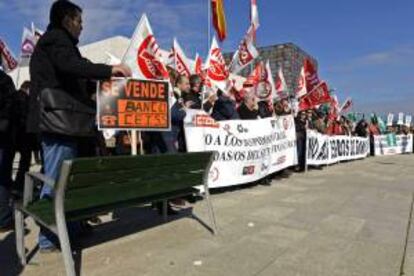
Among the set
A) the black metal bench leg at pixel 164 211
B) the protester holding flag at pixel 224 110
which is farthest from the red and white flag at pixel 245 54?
the black metal bench leg at pixel 164 211

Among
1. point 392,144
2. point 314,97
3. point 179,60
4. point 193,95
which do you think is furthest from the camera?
point 392,144

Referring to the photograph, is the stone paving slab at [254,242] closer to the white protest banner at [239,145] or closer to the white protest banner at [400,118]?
the white protest banner at [239,145]

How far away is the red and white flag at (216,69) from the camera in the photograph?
1166 centimetres

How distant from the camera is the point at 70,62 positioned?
4453 mm

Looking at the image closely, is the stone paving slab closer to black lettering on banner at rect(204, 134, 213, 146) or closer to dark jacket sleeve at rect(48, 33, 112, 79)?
black lettering on banner at rect(204, 134, 213, 146)

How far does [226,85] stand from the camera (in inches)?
478

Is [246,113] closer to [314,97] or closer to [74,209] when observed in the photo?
[314,97]

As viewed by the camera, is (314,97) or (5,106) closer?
(5,106)

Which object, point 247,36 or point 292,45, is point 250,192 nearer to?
point 247,36

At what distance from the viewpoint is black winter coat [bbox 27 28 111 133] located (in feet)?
14.7

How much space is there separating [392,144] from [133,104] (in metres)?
22.6

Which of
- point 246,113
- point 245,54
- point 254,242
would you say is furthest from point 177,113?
point 245,54

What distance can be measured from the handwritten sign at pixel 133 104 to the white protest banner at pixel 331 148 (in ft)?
25.3

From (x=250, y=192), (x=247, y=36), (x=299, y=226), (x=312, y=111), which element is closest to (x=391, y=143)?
(x=312, y=111)
